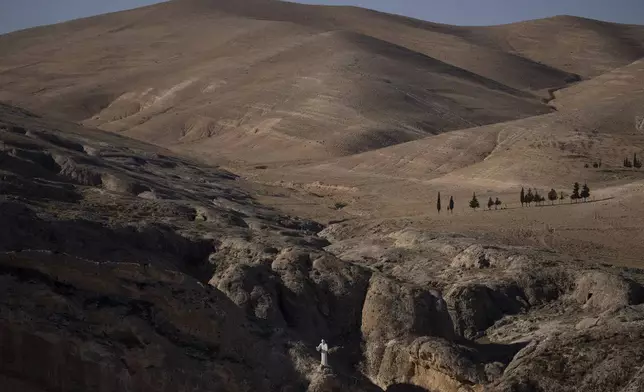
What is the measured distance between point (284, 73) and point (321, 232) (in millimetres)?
59714

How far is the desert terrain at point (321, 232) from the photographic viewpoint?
29.6ft

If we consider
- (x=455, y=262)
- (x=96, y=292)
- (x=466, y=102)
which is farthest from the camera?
(x=466, y=102)

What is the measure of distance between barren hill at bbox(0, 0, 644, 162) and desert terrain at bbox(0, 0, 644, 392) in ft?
1.59

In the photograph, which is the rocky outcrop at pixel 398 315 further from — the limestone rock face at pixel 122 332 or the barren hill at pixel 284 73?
the barren hill at pixel 284 73

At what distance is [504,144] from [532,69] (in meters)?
65.2

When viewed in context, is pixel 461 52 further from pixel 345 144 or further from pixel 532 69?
pixel 345 144

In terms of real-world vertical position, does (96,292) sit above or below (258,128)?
above

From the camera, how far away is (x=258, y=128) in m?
73.6

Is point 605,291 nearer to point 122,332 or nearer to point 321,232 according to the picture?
point 321,232

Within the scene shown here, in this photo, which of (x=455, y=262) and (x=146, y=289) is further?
(x=455, y=262)

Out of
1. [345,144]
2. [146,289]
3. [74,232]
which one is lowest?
[345,144]

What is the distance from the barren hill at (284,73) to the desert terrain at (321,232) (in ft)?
1.59

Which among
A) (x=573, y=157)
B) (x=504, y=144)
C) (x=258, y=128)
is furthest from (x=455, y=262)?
(x=258, y=128)

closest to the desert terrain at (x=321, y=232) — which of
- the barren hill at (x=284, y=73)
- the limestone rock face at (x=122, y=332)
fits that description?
the limestone rock face at (x=122, y=332)
